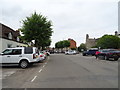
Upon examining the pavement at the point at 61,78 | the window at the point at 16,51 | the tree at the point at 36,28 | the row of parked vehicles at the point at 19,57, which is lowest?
the pavement at the point at 61,78

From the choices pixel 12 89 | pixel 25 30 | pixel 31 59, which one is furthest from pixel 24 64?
pixel 25 30

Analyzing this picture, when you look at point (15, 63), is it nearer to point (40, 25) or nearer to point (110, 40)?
point (40, 25)

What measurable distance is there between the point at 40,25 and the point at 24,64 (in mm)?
11083

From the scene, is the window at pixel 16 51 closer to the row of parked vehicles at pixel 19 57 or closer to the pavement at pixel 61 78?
the row of parked vehicles at pixel 19 57

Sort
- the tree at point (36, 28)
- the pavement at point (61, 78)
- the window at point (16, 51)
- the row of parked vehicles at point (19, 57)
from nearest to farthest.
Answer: the pavement at point (61, 78) < the row of parked vehicles at point (19, 57) < the window at point (16, 51) < the tree at point (36, 28)

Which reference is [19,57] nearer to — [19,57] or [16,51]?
[19,57]

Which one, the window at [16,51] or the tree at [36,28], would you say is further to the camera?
the tree at [36,28]

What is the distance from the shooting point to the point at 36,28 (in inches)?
890

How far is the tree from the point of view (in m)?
22.8

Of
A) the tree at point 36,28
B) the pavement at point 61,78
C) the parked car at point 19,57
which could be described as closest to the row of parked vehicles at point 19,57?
the parked car at point 19,57

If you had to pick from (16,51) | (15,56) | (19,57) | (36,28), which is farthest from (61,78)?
(36,28)

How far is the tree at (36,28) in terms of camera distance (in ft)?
74.7

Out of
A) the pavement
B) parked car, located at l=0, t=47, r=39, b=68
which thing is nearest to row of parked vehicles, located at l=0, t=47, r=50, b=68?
parked car, located at l=0, t=47, r=39, b=68

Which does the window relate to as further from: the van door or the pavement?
the pavement
